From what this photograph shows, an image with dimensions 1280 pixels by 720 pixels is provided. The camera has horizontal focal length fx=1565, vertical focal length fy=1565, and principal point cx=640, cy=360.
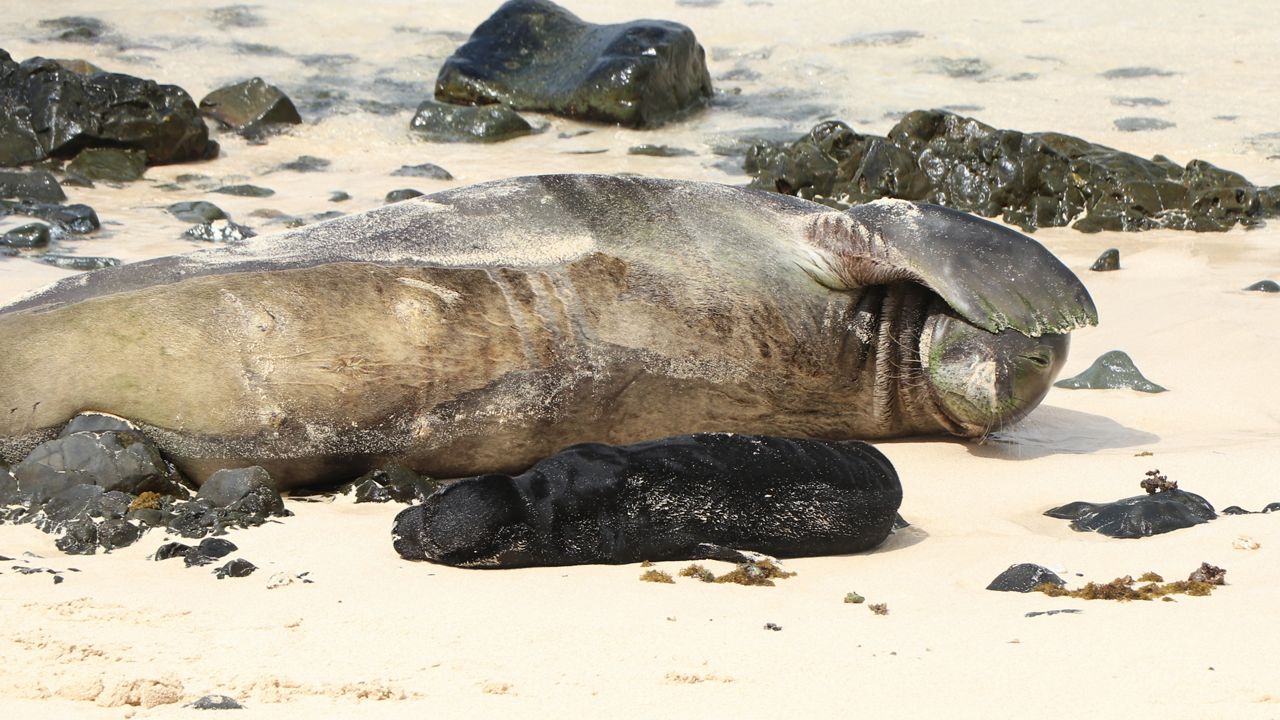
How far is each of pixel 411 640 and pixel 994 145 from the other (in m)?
6.76

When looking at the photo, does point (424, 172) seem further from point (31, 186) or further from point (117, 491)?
point (117, 491)

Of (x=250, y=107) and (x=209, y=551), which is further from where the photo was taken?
(x=250, y=107)

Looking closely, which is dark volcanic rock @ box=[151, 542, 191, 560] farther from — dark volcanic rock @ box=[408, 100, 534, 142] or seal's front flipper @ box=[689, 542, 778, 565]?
dark volcanic rock @ box=[408, 100, 534, 142]

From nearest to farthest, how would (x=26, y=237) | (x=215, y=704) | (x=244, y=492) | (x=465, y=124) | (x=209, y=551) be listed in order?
1. (x=215, y=704)
2. (x=209, y=551)
3. (x=244, y=492)
4. (x=26, y=237)
5. (x=465, y=124)

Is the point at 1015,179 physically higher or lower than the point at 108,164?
higher

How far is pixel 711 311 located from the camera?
479cm

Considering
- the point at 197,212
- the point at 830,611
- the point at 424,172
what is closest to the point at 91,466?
the point at 830,611

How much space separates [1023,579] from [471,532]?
1.28 meters

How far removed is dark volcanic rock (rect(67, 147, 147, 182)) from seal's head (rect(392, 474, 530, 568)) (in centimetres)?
648

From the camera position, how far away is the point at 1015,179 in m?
9.02

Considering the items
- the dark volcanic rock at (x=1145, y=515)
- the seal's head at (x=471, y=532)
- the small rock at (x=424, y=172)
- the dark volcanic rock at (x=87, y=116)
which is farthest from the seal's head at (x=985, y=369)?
the dark volcanic rock at (x=87, y=116)

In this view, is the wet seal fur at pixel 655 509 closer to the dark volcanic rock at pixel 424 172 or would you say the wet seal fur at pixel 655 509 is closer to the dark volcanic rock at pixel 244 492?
the dark volcanic rock at pixel 244 492

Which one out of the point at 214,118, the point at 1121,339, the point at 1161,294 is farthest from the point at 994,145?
the point at 214,118

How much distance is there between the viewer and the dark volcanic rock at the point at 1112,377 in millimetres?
5867
